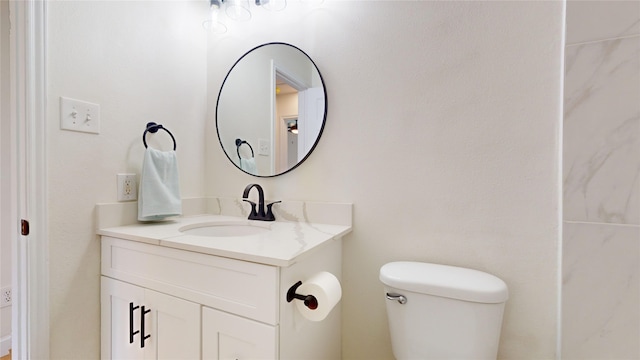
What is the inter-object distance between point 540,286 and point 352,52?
115 cm

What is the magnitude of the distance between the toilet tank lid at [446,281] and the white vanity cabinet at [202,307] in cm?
27

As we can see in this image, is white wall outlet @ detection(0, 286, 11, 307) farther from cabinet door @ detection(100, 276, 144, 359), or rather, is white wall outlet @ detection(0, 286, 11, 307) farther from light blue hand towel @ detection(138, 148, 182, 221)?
light blue hand towel @ detection(138, 148, 182, 221)

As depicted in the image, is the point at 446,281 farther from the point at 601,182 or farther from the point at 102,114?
the point at 102,114

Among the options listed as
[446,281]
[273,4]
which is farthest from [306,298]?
[273,4]

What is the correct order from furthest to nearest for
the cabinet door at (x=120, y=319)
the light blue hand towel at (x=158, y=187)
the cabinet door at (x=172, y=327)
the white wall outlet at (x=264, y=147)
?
1. the white wall outlet at (x=264, y=147)
2. the light blue hand towel at (x=158, y=187)
3. the cabinet door at (x=120, y=319)
4. the cabinet door at (x=172, y=327)

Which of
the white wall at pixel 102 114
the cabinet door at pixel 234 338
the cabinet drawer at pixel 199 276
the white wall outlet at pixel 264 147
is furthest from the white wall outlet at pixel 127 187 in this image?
the cabinet door at pixel 234 338

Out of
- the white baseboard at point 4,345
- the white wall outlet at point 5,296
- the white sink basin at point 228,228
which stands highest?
the white sink basin at point 228,228

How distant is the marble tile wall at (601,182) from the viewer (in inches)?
30.6

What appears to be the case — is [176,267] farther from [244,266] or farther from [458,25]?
[458,25]

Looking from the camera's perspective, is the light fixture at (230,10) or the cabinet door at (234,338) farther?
the light fixture at (230,10)

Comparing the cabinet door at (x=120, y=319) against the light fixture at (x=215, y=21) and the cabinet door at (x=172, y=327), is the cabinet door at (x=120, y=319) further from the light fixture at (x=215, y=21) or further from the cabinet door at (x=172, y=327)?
the light fixture at (x=215, y=21)

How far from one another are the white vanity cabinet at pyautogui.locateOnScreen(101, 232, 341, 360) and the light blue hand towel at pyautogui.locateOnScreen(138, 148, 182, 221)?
6.8 inches

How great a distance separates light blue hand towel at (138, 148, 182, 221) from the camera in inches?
47.3

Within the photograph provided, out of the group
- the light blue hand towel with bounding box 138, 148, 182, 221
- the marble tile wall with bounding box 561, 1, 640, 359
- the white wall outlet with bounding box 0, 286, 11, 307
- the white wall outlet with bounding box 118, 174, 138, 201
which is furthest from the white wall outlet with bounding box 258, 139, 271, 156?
the white wall outlet with bounding box 0, 286, 11, 307
